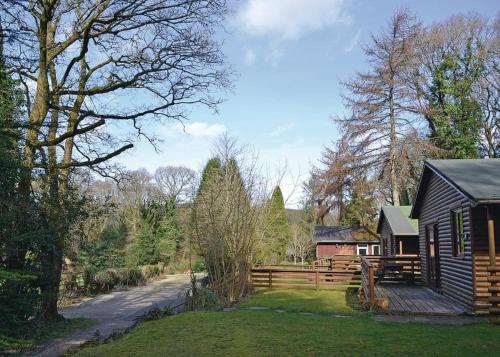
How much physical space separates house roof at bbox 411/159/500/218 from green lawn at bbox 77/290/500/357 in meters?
2.80

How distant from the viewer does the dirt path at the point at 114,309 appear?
1111cm

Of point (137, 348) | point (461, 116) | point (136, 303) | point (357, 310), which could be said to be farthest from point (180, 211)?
point (137, 348)

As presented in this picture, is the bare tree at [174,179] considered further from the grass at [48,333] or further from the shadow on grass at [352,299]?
the grass at [48,333]

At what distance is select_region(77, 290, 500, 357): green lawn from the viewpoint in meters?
8.00

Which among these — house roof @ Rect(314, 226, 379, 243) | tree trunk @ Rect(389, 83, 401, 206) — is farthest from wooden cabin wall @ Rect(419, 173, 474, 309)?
house roof @ Rect(314, 226, 379, 243)

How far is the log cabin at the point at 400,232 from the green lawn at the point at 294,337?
14.1m

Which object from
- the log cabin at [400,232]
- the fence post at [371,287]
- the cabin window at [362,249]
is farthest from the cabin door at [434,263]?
the cabin window at [362,249]

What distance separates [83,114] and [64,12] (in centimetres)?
265

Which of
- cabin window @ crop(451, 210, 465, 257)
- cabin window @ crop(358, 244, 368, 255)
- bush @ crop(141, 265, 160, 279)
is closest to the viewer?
cabin window @ crop(451, 210, 465, 257)

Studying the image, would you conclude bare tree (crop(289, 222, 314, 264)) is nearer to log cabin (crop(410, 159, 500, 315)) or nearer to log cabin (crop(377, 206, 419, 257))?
log cabin (crop(377, 206, 419, 257))

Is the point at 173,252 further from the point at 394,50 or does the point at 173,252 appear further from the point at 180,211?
the point at 394,50

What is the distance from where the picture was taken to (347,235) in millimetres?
39125

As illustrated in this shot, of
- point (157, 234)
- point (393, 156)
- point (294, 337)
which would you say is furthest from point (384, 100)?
point (294, 337)

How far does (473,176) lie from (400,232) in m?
13.1
